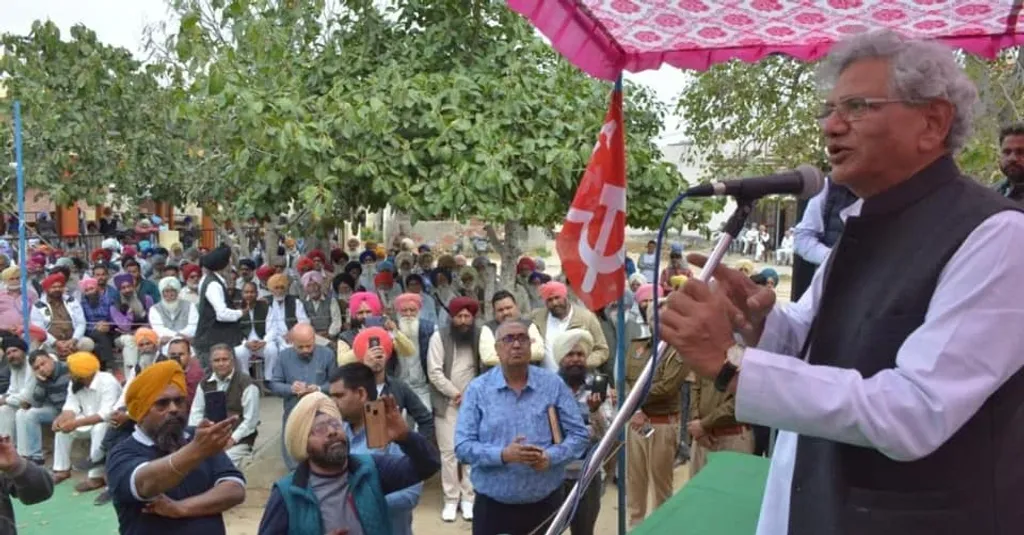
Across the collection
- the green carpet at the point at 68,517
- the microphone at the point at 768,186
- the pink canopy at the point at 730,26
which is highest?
the pink canopy at the point at 730,26

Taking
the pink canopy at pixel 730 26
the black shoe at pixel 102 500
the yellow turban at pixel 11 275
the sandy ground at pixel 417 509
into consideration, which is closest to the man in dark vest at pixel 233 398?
the sandy ground at pixel 417 509

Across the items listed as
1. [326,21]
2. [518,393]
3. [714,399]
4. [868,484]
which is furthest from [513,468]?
[326,21]

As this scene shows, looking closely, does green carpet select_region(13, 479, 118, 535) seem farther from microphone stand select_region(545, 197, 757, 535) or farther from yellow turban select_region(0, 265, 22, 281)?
microphone stand select_region(545, 197, 757, 535)

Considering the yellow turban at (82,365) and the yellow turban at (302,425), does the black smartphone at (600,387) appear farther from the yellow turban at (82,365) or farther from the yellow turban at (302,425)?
the yellow turban at (82,365)

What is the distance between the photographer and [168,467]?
3381 millimetres

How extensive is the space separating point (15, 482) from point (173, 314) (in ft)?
19.8

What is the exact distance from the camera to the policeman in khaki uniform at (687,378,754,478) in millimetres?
5672

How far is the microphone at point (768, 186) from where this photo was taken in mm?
2145

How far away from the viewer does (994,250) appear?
149 cm

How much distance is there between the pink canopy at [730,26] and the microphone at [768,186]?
1329mm

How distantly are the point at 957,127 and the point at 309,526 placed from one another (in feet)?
8.79

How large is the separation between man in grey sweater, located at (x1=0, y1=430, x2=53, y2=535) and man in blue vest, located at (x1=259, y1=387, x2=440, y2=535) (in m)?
0.90

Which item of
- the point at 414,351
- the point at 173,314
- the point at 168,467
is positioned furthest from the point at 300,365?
the point at 168,467

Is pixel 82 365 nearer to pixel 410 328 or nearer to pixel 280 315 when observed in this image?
pixel 280 315
